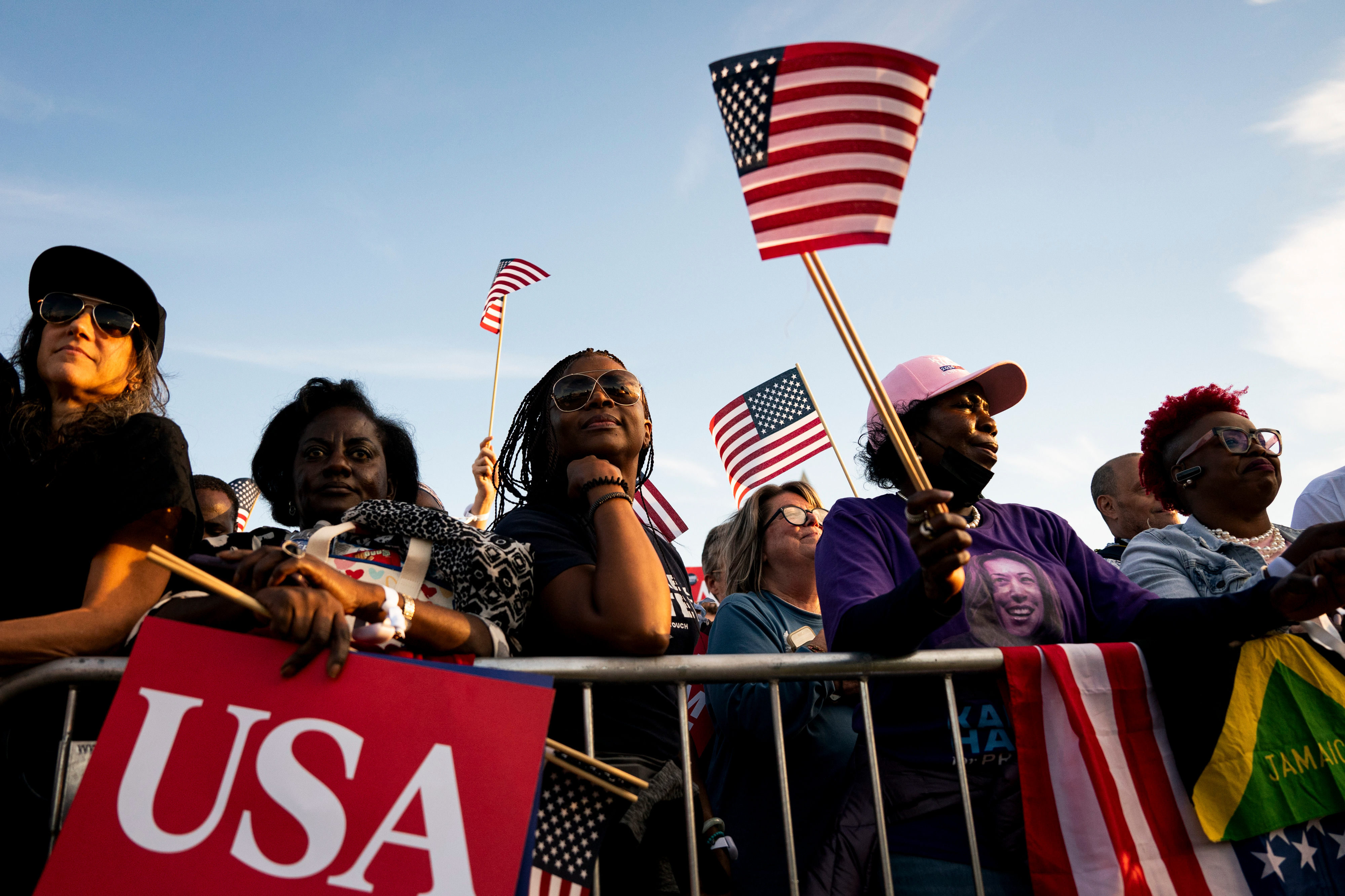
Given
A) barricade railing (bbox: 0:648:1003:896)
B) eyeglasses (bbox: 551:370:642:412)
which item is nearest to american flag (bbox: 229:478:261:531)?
eyeglasses (bbox: 551:370:642:412)

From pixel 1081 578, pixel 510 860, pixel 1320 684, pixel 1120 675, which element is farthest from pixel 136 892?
pixel 1320 684

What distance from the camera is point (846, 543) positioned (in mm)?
3105

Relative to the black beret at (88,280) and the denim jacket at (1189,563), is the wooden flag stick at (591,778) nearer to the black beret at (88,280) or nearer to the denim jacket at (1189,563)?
the black beret at (88,280)

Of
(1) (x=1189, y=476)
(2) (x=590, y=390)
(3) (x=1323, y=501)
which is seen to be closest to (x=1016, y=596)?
(2) (x=590, y=390)

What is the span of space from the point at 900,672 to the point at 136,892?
6.34 ft

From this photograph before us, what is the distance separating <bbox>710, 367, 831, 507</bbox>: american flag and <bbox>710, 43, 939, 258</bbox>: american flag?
4.50 meters

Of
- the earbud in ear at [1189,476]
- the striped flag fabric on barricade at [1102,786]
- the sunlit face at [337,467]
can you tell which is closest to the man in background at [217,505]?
the sunlit face at [337,467]

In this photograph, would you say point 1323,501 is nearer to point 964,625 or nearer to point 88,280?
point 964,625

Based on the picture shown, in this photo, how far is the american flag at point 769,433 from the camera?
23.4 ft

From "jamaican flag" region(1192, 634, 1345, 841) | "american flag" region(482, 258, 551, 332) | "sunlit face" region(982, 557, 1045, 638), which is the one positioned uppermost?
"american flag" region(482, 258, 551, 332)

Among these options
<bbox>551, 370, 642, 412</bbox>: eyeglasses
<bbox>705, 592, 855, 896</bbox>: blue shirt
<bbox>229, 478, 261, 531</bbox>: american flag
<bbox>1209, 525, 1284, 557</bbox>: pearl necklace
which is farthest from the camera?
<bbox>229, 478, 261, 531</bbox>: american flag

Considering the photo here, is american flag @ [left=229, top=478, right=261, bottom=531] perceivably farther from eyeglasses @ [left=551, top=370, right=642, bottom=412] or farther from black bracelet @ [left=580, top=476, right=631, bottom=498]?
black bracelet @ [left=580, top=476, right=631, bottom=498]

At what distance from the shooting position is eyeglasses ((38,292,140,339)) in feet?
9.49

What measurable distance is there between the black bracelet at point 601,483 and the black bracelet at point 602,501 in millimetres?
32
